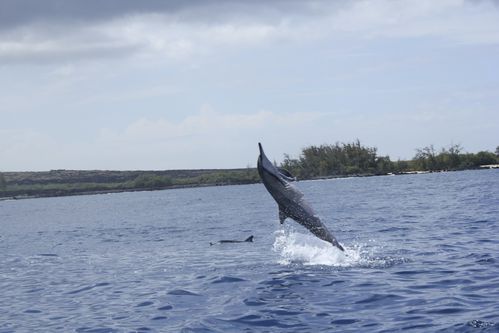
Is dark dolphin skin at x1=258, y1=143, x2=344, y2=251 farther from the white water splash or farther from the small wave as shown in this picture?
the white water splash

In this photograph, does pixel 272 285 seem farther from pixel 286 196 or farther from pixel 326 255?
pixel 326 255

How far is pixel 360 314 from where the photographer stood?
15375 millimetres

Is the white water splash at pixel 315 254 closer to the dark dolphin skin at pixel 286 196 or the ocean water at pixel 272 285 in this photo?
the ocean water at pixel 272 285

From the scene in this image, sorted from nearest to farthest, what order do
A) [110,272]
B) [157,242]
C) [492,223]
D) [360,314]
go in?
1. [360,314]
2. [110,272]
3. [492,223]
4. [157,242]

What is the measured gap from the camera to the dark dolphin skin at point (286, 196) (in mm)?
17219

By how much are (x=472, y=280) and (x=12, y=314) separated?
11.8m

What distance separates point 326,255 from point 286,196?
643cm

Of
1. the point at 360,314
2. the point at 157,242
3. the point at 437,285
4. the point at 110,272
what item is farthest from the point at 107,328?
the point at 157,242

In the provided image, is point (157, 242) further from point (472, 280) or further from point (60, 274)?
point (472, 280)

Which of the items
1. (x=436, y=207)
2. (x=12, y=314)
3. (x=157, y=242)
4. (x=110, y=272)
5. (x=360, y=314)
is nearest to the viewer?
(x=360, y=314)

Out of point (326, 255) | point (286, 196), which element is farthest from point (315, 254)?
point (286, 196)

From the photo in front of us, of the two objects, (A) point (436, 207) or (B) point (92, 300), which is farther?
(A) point (436, 207)

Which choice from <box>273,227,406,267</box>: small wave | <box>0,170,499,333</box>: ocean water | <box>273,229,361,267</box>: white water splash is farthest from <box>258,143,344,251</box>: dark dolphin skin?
<box>273,229,361,267</box>: white water splash

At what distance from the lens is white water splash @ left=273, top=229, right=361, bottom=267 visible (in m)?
22.9
